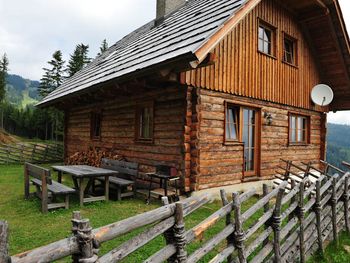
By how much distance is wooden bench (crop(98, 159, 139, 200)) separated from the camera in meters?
7.81

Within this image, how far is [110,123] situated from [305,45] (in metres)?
8.18

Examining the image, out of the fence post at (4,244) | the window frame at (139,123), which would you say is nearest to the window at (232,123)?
the window frame at (139,123)

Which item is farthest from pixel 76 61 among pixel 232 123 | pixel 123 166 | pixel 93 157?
pixel 232 123

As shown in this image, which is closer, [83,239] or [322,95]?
[83,239]

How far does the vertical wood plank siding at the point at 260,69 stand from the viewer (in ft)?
26.9

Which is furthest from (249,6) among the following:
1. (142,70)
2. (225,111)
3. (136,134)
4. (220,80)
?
(136,134)

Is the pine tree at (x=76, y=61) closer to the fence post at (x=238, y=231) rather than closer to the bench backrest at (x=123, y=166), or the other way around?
the bench backrest at (x=123, y=166)

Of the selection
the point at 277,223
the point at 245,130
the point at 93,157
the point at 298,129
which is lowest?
the point at 277,223

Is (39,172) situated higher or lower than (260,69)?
lower

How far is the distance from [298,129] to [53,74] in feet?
110

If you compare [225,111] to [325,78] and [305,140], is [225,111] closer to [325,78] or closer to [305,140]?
[305,140]

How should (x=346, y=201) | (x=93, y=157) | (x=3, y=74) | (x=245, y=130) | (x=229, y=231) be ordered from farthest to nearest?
(x=3, y=74) < (x=93, y=157) < (x=245, y=130) < (x=346, y=201) < (x=229, y=231)

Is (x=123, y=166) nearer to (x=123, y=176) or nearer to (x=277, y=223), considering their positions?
(x=123, y=176)

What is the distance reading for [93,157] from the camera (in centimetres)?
1132
